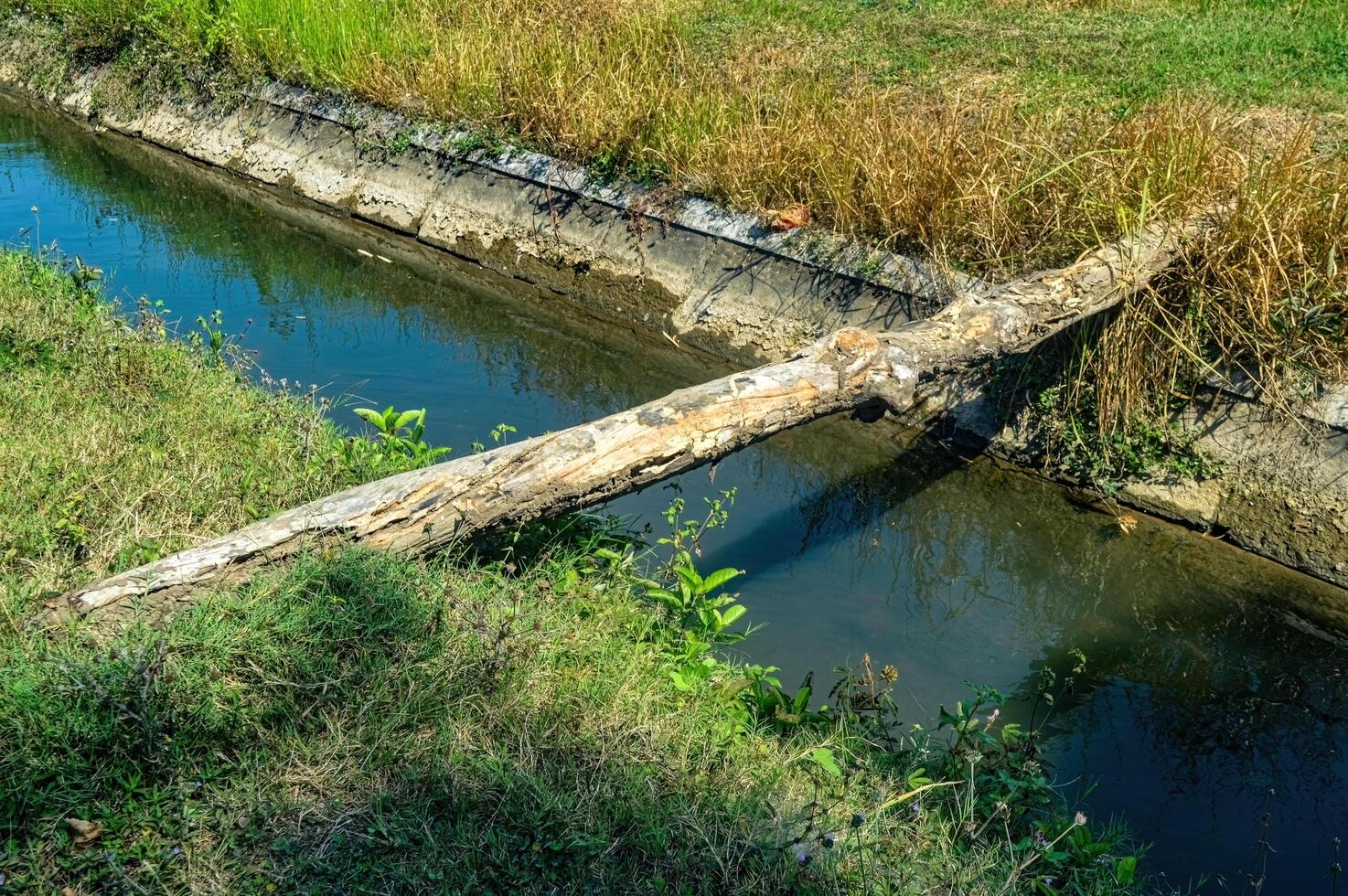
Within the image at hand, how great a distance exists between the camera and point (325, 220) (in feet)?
31.8

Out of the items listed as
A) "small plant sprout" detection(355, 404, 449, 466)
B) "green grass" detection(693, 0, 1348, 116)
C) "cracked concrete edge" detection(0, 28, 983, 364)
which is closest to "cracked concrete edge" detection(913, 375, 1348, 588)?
"cracked concrete edge" detection(0, 28, 983, 364)

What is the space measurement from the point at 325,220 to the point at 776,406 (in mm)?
6284

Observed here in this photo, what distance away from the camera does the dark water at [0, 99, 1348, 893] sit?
4.24 metres

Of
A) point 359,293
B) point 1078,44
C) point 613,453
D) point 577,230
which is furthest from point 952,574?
point 1078,44

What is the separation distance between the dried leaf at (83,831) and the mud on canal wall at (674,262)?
469cm

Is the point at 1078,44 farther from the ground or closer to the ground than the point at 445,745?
→ farther from the ground

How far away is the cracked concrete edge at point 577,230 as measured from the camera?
7.05m

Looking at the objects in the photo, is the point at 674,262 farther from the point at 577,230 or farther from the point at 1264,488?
the point at 1264,488

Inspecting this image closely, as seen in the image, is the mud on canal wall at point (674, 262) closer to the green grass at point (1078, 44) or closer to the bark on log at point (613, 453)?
the bark on log at point (613, 453)

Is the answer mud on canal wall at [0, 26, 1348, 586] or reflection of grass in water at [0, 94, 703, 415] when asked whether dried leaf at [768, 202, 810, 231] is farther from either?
reflection of grass in water at [0, 94, 703, 415]

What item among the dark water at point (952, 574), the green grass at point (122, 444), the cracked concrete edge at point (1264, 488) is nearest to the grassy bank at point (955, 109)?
the cracked concrete edge at point (1264, 488)

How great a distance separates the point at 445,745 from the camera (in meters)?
3.40

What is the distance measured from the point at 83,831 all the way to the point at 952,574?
370 centimetres

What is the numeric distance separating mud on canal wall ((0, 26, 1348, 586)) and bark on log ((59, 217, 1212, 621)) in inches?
46.4
